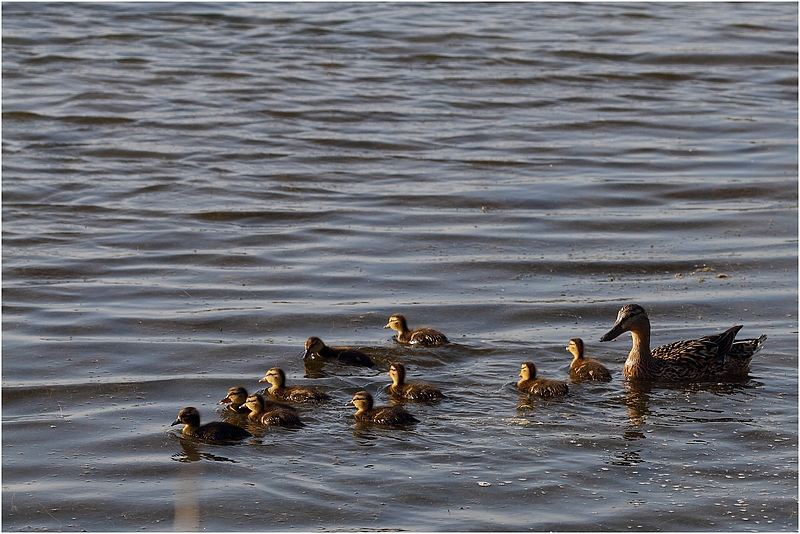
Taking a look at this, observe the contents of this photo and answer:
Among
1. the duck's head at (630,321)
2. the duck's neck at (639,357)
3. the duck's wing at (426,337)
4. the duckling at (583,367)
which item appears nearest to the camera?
the duckling at (583,367)

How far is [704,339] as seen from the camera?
8109 mm

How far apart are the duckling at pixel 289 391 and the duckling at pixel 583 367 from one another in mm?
1596

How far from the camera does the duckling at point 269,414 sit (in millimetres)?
6996

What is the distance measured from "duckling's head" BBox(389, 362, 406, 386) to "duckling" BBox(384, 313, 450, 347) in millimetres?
651

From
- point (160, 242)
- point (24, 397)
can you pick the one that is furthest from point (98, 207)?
point (24, 397)

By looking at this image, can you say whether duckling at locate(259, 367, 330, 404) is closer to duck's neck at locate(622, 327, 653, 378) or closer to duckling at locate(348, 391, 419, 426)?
duckling at locate(348, 391, 419, 426)

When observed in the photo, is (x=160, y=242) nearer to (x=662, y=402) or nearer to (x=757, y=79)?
(x=662, y=402)

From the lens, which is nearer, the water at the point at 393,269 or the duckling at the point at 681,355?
the water at the point at 393,269

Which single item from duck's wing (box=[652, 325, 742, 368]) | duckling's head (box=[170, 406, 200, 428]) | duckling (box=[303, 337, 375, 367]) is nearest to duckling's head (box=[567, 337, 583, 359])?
duck's wing (box=[652, 325, 742, 368])

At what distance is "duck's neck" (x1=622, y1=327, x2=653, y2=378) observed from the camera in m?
8.00

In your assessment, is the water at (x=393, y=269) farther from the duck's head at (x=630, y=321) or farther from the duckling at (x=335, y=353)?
the duck's head at (x=630, y=321)

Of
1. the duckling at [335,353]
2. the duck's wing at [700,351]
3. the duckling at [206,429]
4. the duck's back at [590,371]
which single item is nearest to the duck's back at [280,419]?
the duckling at [206,429]

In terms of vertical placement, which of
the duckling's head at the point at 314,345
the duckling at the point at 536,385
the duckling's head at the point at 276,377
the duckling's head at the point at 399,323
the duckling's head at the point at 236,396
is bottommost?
the duckling at the point at 536,385

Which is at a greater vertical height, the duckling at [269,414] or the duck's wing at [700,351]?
the duck's wing at [700,351]
